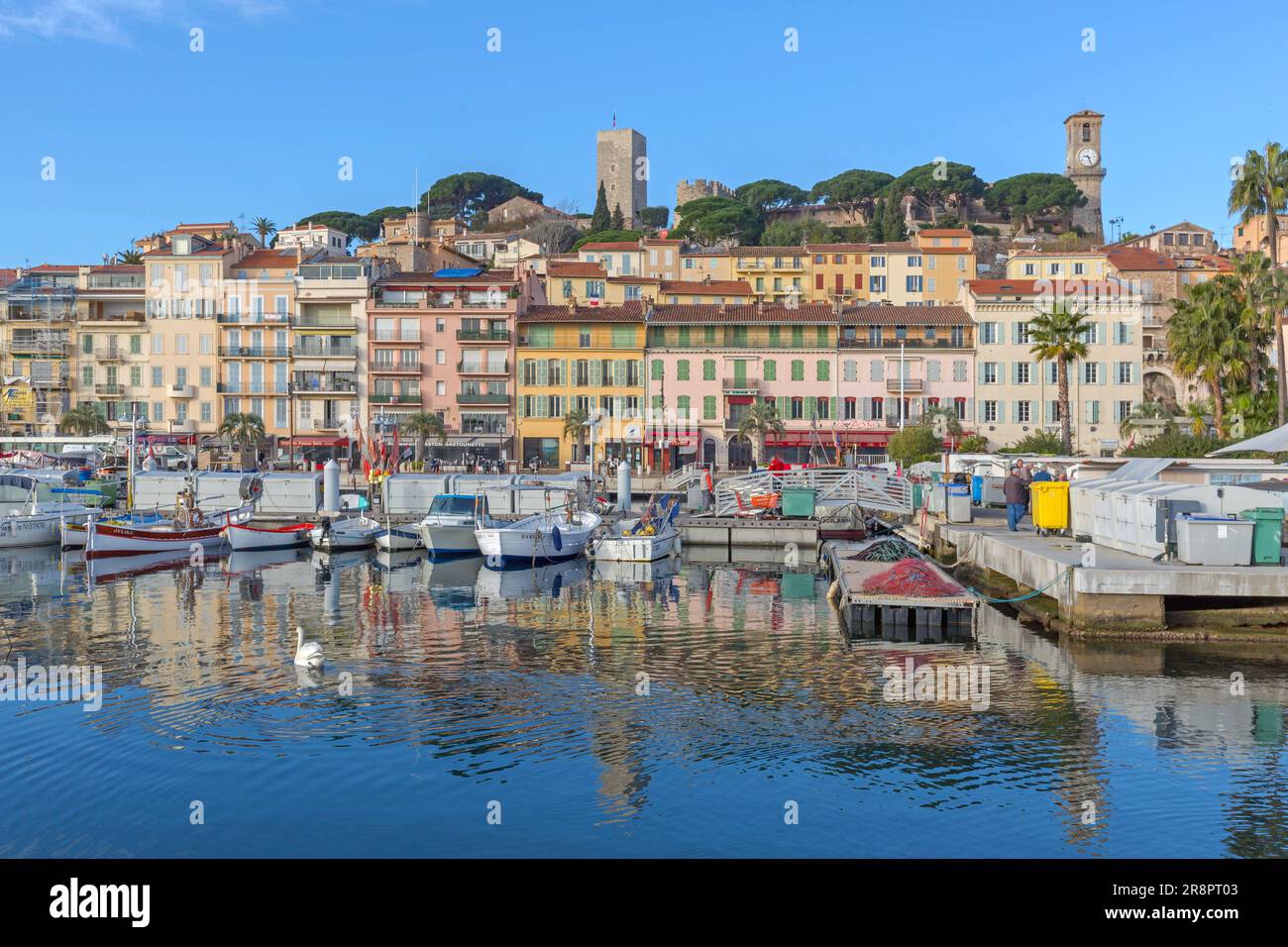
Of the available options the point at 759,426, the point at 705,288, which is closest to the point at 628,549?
the point at 759,426

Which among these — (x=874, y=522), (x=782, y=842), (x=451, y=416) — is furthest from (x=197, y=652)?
(x=451, y=416)

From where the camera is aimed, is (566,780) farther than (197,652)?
No

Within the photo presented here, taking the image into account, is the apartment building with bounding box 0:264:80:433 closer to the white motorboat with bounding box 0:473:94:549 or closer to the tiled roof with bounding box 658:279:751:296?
the white motorboat with bounding box 0:473:94:549

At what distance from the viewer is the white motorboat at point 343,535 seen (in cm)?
4588

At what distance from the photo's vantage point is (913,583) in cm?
2717

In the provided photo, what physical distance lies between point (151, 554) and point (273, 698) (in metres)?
25.3

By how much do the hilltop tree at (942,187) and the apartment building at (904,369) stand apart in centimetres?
7771

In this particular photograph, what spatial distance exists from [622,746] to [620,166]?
160532 mm

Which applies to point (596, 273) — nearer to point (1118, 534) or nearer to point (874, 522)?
point (874, 522)

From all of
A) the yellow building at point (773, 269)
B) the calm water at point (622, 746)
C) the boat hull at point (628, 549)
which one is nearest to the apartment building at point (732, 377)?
the yellow building at point (773, 269)

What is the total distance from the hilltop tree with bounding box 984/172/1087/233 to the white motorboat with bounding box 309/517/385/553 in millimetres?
125608

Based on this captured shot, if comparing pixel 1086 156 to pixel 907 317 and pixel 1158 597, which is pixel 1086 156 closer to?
pixel 907 317

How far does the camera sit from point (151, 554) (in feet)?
142

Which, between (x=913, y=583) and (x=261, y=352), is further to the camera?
(x=261, y=352)
